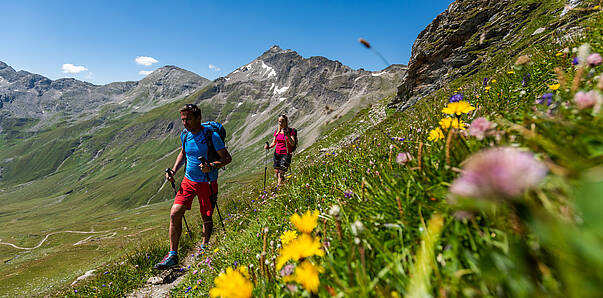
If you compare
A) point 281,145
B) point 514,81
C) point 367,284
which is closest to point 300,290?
point 367,284

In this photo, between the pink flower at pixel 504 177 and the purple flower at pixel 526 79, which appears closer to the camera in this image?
the pink flower at pixel 504 177

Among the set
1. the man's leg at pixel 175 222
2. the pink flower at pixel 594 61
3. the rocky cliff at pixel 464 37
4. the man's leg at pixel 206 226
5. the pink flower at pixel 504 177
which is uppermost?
the rocky cliff at pixel 464 37

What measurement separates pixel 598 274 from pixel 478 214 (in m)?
0.92

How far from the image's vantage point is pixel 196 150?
745 cm

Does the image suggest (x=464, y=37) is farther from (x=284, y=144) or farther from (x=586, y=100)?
(x=586, y=100)

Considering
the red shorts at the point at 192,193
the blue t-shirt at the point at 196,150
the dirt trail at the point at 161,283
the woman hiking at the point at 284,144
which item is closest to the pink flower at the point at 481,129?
the blue t-shirt at the point at 196,150

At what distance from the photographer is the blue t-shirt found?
24.5ft

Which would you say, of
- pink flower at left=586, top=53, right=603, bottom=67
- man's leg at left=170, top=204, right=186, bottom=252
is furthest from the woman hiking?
pink flower at left=586, top=53, right=603, bottom=67

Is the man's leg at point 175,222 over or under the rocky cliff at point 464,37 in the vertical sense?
under

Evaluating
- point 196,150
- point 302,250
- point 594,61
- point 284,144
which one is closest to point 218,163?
point 196,150

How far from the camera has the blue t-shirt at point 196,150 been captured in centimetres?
745

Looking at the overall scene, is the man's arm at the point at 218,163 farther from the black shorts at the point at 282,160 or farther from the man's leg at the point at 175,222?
the black shorts at the point at 282,160

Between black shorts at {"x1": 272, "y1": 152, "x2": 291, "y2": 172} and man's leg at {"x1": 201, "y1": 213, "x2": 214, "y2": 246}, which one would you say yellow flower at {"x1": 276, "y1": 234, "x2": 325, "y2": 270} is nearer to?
man's leg at {"x1": 201, "y1": 213, "x2": 214, "y2": 246}

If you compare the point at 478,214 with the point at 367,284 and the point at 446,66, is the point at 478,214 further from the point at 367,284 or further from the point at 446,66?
the point at 446,66
